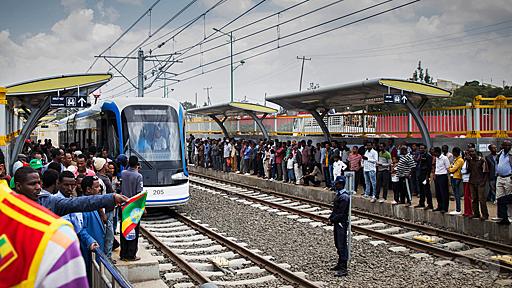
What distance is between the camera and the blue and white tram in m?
14.0

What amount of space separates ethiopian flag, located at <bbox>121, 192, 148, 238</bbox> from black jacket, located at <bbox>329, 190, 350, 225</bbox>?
3.56m

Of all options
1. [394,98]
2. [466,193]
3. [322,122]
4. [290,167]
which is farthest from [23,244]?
[322,122]

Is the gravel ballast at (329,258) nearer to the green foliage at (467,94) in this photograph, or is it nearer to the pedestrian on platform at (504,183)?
the pedestrian on platform at (504,183)

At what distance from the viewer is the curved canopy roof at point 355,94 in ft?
48.3

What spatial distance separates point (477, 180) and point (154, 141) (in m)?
8.11

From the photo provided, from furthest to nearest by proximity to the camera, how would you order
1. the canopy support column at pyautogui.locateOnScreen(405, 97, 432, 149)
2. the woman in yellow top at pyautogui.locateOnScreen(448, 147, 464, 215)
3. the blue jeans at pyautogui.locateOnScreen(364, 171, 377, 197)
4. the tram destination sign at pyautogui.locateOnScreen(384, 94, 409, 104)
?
the canopy support column at pyautogui.locateOnScreen(405, 97, 432, 149) < the blue jeans at pyautogui.locateOnScreen(364, 171, 377, 197) < the tram destination sign at pyautogui.locateOnScreen(384, 94, 409, 104) < the woman in yellow top at pyautogui.locateOnScreen(448, 147, 464, 215)

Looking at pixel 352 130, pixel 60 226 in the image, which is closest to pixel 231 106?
pixel 352 130

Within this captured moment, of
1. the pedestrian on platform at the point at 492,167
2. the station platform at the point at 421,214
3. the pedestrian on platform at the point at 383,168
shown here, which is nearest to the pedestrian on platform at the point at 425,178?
the station platform at the point at 421,214

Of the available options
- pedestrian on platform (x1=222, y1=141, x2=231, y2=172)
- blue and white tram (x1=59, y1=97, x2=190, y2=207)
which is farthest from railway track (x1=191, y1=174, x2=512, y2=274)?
pedestrian on platform (x1=222, y1=141, x2=231, y2=172)

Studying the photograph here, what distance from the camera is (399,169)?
13.9 meters

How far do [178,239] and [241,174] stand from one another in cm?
1246

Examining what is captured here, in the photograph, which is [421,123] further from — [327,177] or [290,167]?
[290,167]

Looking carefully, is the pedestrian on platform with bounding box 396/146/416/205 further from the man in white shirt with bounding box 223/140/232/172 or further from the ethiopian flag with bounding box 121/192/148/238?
the man in white shirt with bounding box 223/140/232/172

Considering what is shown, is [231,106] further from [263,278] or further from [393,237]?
[263,278]
